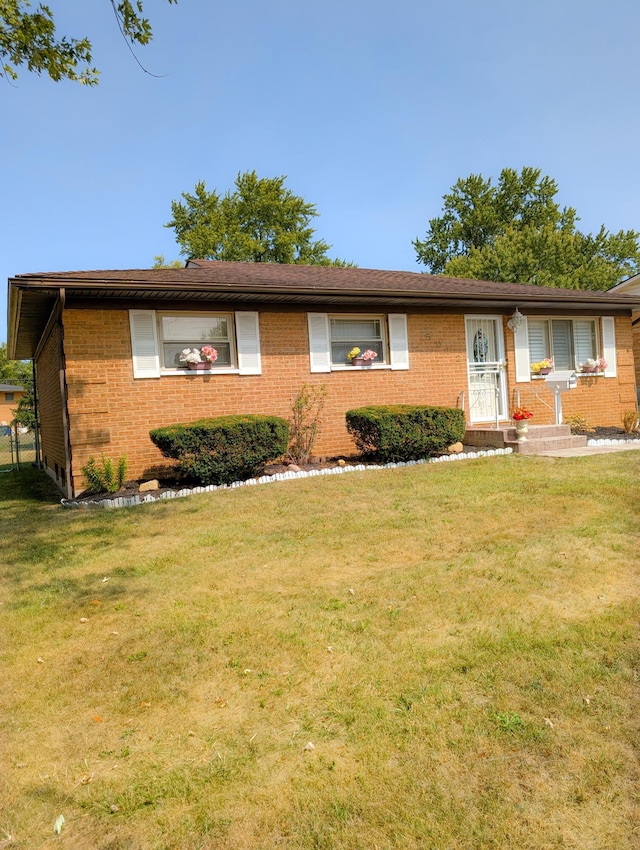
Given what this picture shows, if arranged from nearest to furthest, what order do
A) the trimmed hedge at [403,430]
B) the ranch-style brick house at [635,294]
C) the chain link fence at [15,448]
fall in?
1. the trimmed hedge at [403,430]
2. the ranch-style brick house at [635,294]
3. the chain link fence at [15,448]

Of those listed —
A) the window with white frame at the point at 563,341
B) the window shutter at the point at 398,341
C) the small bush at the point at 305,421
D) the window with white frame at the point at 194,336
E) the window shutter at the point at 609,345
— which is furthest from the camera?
the window shutter at the point at 609,345

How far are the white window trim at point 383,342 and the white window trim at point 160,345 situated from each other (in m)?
1.09

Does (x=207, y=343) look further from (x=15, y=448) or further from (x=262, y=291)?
(x=15, y=448)

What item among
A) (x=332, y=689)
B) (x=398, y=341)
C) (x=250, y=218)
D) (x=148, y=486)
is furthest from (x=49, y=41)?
(x=250, y=218)

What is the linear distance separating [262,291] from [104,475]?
153 inches

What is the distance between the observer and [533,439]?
10555mm

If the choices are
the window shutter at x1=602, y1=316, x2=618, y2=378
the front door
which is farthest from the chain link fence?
the window shutter at x1=602, y1=316, x2=618, y2=378

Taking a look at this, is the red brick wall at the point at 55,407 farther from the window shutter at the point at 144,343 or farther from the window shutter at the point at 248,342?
the window shutter at the point at 248,342

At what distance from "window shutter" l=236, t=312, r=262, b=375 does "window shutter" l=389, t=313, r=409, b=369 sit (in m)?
2.74

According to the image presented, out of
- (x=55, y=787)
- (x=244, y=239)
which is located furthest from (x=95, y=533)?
(x=244, y=239)

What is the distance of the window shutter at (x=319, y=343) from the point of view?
1045 cm

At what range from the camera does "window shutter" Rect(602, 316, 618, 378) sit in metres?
13.3

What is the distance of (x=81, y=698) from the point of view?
111 inches

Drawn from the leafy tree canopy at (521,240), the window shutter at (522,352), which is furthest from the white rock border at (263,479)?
the leafy tree canopy at (521,240)
